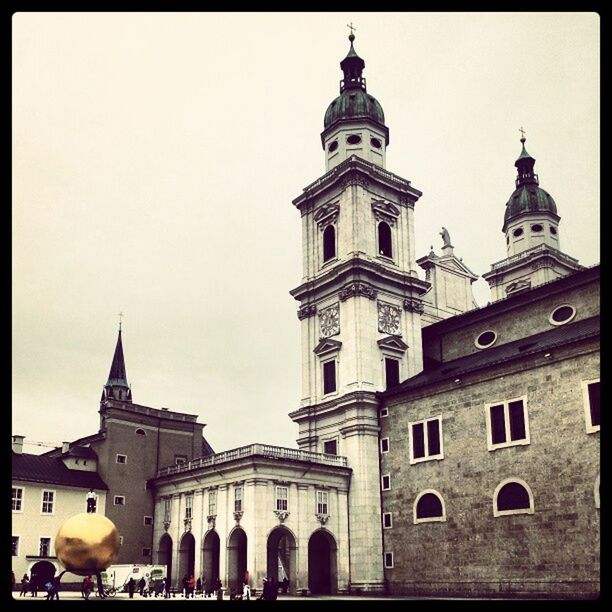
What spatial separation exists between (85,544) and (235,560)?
1338 inches

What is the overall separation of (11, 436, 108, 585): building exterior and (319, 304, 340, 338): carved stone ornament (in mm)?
20992

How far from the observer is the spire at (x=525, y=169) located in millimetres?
83938

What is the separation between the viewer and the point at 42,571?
5397 cm

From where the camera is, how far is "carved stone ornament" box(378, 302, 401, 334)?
186 ft

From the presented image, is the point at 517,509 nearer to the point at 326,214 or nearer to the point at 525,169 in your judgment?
the point at 326,214

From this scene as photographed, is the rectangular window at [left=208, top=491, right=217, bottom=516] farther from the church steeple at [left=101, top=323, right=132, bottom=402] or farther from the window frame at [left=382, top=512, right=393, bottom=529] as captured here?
the church steeple at [left=101, top=323, right=132, bottom=402]

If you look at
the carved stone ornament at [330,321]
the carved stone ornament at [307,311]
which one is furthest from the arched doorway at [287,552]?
the carved stone ornament at [307,311]

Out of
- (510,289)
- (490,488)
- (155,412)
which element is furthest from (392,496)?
(510,289)

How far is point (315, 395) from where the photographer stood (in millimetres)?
57531

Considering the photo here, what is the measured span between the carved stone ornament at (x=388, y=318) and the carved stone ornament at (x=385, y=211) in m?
7.28

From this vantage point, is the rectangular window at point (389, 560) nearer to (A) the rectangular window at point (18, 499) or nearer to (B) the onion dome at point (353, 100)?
(A) the rectangular window at point (18, 499)

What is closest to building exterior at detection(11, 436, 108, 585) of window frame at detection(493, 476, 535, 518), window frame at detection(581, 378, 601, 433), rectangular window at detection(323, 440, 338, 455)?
rectangular window at detection(323, 440, 338, 455)
